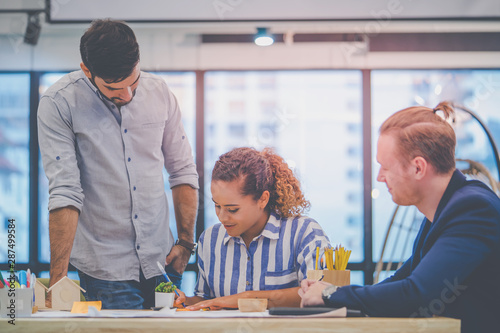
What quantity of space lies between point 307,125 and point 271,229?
3039 millimetres

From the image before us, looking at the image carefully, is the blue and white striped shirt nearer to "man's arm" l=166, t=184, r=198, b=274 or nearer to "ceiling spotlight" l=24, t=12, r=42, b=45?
"man's arm" l=166, t=184, r=198, b=274

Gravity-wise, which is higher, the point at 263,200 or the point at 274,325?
the point at 263,200

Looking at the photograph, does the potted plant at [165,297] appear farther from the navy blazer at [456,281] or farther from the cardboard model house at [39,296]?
the navy blazer at [456,281]

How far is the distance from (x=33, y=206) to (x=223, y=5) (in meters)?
2.60

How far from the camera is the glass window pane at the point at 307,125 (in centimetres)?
482

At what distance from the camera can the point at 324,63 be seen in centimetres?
482

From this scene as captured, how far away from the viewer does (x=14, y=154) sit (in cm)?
479

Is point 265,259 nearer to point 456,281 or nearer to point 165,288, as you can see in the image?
point 165,288

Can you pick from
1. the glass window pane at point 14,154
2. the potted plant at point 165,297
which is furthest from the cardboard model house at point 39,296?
the glass window pane at point 14,154

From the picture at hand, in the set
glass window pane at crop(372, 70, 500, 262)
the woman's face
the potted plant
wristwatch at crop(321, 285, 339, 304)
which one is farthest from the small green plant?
glass window pane at crop(372, 70, 500, 262)

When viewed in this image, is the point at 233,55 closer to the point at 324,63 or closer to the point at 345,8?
the point at 324,63

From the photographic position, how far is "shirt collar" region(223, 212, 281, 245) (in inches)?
75.6

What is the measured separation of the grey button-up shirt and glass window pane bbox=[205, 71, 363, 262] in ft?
8.54

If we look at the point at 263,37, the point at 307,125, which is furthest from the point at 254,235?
the point at 307,125
